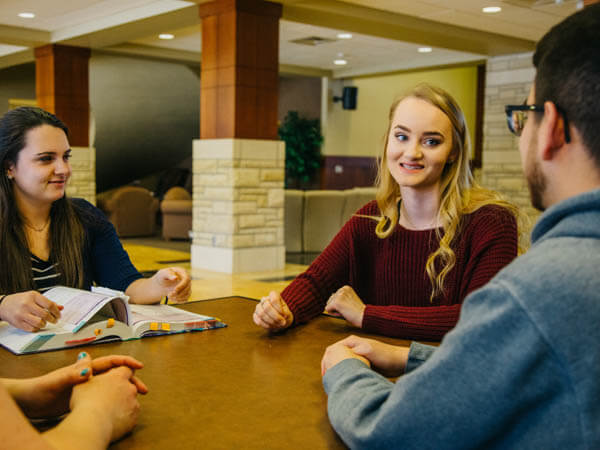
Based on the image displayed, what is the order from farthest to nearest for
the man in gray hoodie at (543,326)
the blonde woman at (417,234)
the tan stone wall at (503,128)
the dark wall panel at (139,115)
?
the dark wall panel at (139,115)
the tan stone wall at (503,128)
the blonde woman at (417,234)
the man in gray hoodie at (543,326)

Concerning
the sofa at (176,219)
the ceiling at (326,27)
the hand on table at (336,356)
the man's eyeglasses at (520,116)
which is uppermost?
the ceiling at (326,27)

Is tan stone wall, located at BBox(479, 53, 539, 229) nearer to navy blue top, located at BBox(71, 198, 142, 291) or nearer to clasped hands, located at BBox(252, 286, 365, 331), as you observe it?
navy blue top, located at BBox(71, 198, 142, 291)

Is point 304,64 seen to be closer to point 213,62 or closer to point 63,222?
point 213,62

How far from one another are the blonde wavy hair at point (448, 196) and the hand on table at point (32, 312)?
0.82 m

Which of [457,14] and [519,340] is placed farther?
[457,14]

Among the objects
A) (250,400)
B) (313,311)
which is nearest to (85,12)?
(313,311)

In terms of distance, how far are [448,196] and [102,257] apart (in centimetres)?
101

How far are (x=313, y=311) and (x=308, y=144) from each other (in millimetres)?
11203

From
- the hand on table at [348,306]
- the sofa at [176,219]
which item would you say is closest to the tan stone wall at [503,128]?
the sofa at [176,219]

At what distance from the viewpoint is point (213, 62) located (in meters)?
6.43

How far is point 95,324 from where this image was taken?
130 cm

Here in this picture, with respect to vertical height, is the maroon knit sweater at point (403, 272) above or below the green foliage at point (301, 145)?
below

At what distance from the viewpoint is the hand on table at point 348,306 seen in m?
1.48

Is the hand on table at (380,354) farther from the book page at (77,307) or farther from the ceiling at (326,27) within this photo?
the ceiling at (326,27)
